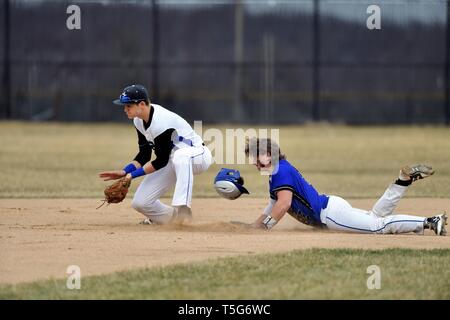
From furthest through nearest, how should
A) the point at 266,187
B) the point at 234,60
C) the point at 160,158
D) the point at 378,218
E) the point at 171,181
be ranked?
1. the point at 234,60
2. the point at 266,187
3. the point at 171,181
4. the point at 160,158
5. the point at 378,218

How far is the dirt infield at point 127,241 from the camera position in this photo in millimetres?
7734

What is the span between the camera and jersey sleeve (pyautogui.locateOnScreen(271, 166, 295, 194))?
902 cm

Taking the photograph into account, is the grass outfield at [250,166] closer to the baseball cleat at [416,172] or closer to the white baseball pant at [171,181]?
the white baseball pant at [171,181]

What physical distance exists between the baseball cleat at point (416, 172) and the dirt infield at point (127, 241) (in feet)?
1.88

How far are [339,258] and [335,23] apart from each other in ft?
84.1

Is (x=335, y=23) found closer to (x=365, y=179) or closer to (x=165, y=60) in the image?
(x=165, y=60)

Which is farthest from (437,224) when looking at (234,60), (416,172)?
(234,60)

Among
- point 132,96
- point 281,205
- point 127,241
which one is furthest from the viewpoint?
point 132,96

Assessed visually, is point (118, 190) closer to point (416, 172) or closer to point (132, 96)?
point (132, 96)

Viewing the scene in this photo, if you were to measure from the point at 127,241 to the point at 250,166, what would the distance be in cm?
1154

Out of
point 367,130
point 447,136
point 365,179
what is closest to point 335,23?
point 367,130

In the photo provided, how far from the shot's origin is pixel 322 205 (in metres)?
9.33

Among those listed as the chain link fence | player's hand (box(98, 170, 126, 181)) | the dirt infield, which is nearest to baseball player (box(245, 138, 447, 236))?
the dirt infield

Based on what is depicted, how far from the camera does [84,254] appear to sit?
8.06 m
